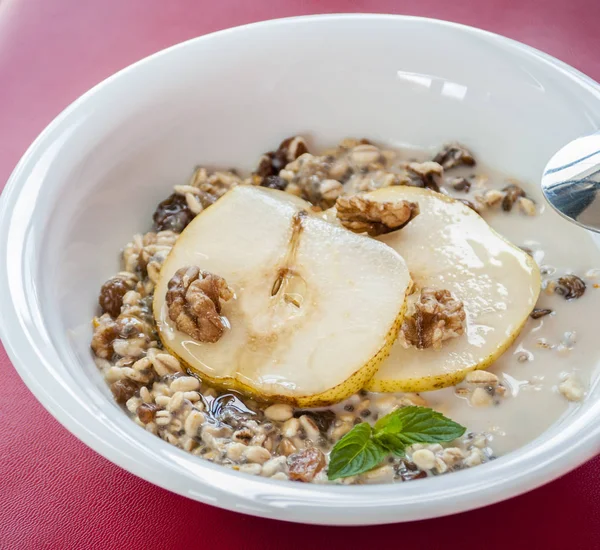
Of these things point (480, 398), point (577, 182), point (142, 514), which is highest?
point (577, 182)

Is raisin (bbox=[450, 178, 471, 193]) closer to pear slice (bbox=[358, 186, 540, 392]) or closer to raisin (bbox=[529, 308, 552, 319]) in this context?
pear slice (bbox=[358, 186, 540, 392])

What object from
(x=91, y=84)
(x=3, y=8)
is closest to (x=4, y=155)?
(x=91, y=84)

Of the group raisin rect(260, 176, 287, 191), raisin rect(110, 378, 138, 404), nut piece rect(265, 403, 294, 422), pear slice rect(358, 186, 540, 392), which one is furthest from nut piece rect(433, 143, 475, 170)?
raisin rect(110, 378, 138, 404)

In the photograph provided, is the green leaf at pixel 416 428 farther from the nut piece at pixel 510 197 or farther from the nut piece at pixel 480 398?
the nut piece at pixel 510 197

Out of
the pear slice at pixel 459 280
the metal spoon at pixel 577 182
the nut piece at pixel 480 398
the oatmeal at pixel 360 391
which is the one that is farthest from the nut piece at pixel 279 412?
the metal spoon at pixel 577 182

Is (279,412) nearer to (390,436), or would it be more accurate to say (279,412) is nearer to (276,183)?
(390,436)

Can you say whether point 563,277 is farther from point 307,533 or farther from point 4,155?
point 4,155

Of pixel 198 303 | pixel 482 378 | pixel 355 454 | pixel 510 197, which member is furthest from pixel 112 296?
pixel 510 197
